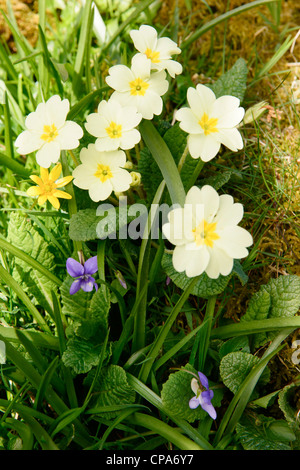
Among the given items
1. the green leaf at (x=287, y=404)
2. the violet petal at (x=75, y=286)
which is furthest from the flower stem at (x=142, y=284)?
the green leaf at (x=287, y=404)

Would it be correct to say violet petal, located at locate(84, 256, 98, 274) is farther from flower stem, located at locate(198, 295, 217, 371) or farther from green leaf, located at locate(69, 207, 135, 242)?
flower stem, located at locate(198, 295, 217, 371)

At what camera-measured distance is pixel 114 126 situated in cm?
114

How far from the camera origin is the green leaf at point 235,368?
3.65 feet

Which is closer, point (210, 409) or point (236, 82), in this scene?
point (210, 409)

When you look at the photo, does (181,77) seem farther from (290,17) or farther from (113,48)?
(290,17)

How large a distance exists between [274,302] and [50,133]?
0.75 meters

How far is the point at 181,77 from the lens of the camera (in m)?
1.61

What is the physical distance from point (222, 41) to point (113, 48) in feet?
1.48

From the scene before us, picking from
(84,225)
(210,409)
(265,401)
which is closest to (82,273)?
(84,225)

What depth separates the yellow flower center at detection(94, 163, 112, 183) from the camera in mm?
1146

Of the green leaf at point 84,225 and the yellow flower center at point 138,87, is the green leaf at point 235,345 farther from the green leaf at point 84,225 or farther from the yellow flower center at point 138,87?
the yellow flower center at point 138,87

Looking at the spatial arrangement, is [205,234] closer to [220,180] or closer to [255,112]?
[220,180]
